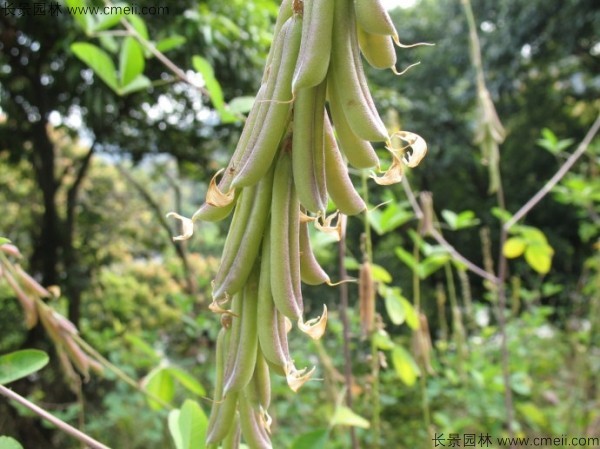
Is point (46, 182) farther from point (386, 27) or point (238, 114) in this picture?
point (386, 27)

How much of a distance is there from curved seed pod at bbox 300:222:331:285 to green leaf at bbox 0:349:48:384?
14.5 inches

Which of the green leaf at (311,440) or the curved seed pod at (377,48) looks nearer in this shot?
the curved seed pod at (377,48)

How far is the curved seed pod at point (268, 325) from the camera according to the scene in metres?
0.34

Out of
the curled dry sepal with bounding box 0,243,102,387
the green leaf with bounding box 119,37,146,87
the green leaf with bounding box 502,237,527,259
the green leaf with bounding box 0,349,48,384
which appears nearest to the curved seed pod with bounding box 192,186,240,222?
the green leaf with bounding box 0,349,48,384

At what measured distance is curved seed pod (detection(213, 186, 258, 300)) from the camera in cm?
35

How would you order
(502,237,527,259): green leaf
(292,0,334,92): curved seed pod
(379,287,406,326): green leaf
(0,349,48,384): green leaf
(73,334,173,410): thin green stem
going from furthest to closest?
(502,237,527,259): green leaf < (379,287,406,326): green leaf < (73,334,173,410): thin green stem < (0,349,48,384): green leaf < (292,0,334,92): curved seed pod

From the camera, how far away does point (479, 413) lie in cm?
191

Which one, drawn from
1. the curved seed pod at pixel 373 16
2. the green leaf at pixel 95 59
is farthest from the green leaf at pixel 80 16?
the curved seed pod at pixel 373 16

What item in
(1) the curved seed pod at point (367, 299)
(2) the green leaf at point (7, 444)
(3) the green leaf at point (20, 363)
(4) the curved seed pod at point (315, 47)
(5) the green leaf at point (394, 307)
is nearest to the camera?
(4) the curved seed pod at point (315, 47)

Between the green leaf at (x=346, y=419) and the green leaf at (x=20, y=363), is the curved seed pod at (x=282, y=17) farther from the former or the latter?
the green leaf at (x=346, y=419)

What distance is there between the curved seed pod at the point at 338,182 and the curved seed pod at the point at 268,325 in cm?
5

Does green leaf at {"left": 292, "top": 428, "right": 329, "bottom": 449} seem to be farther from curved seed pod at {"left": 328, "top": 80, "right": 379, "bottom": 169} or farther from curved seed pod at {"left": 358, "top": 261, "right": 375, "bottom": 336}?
curved seed pod at {"left": 328, "top": 80, "right": 379, "bottom": 169}

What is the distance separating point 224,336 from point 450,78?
24.5 ft

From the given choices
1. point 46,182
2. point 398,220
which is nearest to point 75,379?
point 398,220
